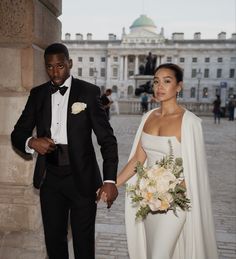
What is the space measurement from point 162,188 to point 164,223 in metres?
0.39

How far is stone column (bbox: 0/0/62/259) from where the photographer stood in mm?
3039

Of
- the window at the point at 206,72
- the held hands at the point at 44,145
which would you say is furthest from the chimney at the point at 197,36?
the held hands at the point at 44,145

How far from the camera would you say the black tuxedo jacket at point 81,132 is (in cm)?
249

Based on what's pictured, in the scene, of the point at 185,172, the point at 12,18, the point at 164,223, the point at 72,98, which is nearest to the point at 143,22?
the point at 12,18

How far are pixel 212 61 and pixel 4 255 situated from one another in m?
88.1

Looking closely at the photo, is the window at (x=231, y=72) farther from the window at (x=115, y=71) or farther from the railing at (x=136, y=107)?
the railing at (x=136, y=107)

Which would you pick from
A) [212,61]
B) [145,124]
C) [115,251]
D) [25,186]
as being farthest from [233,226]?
[212,61]

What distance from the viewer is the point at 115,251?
12.6ft

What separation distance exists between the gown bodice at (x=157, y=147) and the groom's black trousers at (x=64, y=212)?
1.94ft

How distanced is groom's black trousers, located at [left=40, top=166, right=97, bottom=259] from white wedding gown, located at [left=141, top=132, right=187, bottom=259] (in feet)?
1.72

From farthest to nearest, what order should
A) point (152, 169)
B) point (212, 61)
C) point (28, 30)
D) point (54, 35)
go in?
point (212, 61) → point (54, 35) → point (28, 30) → point (152, 169)

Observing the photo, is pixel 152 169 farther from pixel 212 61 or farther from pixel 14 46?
pixel 212 61

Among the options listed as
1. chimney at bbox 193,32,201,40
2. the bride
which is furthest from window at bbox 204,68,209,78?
the bride

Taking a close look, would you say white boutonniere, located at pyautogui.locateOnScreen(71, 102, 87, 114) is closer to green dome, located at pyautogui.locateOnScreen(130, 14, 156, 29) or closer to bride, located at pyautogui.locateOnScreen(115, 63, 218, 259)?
bride, located at pyautogui.locateOnScreen(115, 63, 218, 259)
